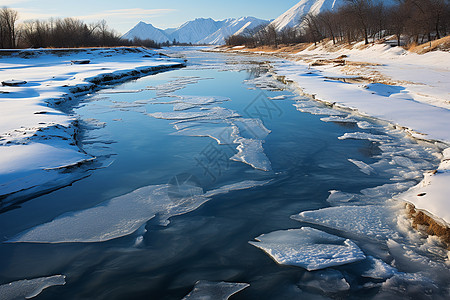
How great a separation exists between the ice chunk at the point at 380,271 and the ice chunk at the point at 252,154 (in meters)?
2.49

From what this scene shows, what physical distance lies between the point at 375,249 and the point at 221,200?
1917 mm

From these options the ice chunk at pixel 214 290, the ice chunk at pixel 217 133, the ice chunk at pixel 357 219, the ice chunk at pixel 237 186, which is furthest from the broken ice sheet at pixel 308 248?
the ice chunk at pixel 217 133

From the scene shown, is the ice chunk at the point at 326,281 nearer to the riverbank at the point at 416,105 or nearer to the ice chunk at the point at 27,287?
the riverbank at the point at 416,105

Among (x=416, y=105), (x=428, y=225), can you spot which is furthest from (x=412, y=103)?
(x=428, y=225)

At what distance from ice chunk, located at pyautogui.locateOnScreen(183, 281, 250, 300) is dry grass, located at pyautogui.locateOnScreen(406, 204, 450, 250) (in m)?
1.98

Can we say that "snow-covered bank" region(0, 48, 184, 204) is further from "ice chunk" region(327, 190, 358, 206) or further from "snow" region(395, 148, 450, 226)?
"snow" region(395, 148, 450, 226)

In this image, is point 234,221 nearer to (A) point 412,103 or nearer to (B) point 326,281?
(B) point 326,281

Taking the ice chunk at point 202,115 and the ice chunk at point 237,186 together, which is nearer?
the ice chunk at point 237,186

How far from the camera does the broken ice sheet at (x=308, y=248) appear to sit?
2.87 m

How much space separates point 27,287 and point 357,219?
3.34 m

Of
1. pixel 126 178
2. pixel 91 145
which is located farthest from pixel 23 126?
pixel 126 178

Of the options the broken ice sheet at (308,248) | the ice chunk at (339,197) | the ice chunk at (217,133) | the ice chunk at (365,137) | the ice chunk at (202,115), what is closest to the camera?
the broken ice sheet at (308,248)

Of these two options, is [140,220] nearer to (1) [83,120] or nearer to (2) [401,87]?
(1) [83,120]

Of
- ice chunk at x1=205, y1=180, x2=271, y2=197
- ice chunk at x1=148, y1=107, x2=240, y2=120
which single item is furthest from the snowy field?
ice chunk at x1=148, y1=107, x2=240, y2=120
